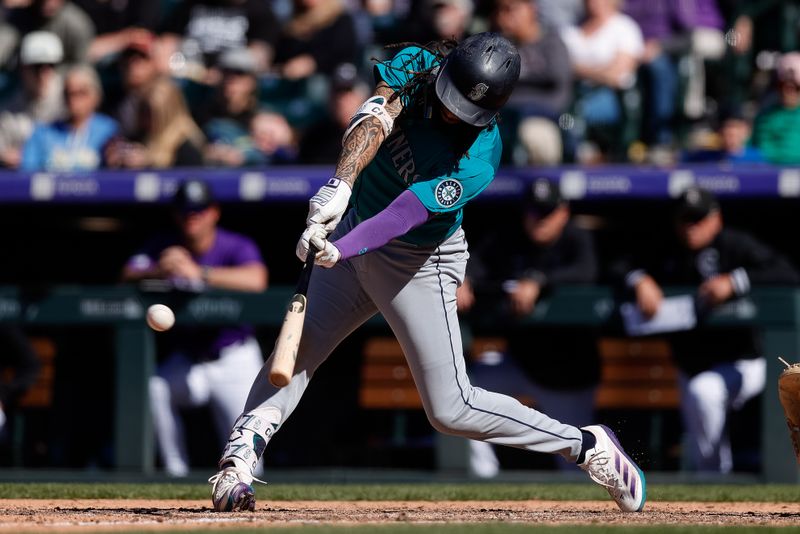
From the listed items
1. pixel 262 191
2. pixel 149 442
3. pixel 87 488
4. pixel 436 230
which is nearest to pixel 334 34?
pixel 262 191

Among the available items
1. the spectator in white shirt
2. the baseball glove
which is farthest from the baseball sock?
the spectator in white shirt

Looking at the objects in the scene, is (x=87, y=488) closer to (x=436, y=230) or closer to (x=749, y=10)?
(x=436, y=230)

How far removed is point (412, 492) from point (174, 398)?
1.70 metres

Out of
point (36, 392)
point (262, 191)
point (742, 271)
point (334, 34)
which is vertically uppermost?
point (334, 34)

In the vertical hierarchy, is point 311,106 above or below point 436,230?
above

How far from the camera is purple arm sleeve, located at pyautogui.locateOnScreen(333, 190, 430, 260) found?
13.1 feet

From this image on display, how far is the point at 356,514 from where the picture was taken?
4582 mm

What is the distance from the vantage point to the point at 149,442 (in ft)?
21.6

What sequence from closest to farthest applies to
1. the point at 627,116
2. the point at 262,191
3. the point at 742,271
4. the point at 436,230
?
the point at 436,230 → the point at 742,271 → the point at 262,191 → the point at 627,116

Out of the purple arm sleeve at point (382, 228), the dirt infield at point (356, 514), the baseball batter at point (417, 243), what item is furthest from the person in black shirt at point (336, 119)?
the purple arm sleeve at point (382, 228)

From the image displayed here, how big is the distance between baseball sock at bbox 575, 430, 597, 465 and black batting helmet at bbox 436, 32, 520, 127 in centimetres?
112

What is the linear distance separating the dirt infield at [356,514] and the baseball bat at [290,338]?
1.50 ft

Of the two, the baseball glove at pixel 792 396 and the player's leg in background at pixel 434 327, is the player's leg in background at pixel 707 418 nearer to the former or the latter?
the baseball glove at pixel 792 396

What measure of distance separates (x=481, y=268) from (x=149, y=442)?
1830 millimetres
